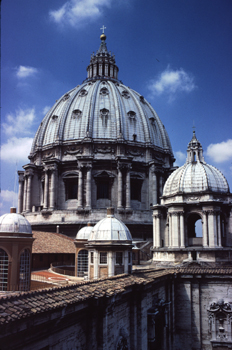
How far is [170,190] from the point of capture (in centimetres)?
3712

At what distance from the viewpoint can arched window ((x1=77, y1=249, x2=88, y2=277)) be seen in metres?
34.7

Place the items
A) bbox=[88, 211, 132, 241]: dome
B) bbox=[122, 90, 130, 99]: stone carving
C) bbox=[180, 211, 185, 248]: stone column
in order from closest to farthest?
1. bbox=[88, 211, 132, 241]: dome
2. bbox=[180, 211, 185, 248]: stone column
3. bbox=[122, 90, 130, 99]: stone carving

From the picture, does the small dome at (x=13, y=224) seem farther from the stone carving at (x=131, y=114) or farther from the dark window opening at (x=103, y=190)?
the stone carving at (x=131, y=114)

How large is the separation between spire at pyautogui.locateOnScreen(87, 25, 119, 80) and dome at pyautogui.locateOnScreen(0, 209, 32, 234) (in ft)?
195

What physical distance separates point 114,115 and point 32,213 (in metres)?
22.5

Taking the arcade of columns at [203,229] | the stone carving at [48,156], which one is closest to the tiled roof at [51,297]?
the arcade of columns at [203,229]

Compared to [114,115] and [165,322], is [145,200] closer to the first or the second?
[114,115]

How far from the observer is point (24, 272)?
919 inches

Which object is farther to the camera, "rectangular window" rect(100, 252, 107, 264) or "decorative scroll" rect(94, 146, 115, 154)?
"decorative scroll" rect(94, 146, 115, 154)

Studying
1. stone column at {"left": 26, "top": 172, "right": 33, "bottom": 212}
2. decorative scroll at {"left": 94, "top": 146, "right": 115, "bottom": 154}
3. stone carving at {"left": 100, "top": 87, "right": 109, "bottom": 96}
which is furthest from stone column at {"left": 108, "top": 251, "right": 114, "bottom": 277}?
stone carving at {"left": 100, "top": 87, "right": 109, "bottom": 96}


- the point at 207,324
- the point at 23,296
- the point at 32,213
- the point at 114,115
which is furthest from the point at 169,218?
the point at 114,115

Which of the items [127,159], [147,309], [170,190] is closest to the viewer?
[147,309]

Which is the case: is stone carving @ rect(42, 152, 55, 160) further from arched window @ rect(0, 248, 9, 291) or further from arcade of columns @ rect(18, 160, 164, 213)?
arched window @ rect(0, 248, 9, 291)

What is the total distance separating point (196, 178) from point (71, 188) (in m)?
29.8
